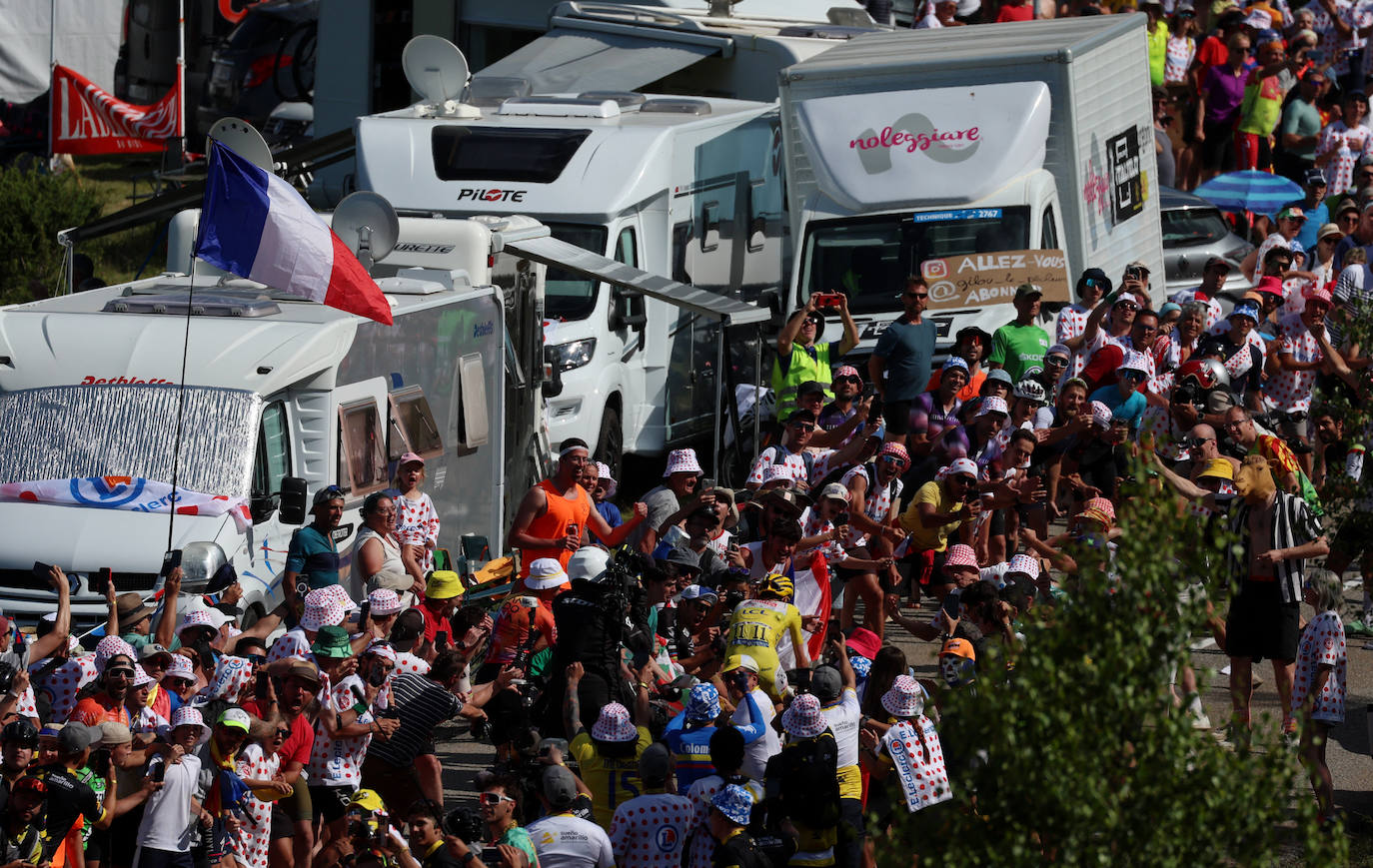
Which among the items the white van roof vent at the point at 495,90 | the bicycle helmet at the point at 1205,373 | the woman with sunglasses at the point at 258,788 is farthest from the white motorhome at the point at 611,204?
the woman with sunglasses at the point at 258,788

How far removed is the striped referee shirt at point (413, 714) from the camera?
30.8 feet

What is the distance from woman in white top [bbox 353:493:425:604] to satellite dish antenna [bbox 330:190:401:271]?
8.96 ft

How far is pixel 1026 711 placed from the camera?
5.46 m

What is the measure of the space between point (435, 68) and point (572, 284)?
2654 millimetres

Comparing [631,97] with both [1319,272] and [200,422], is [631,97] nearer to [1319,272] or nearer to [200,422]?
[1319,272]

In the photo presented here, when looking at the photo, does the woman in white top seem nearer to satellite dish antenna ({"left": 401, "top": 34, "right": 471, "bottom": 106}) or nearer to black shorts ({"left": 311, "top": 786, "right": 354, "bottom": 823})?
black shorts ({"left": 311, "top": 786, "right": 354, "bottom": 823})

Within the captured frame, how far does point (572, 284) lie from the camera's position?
655 inches

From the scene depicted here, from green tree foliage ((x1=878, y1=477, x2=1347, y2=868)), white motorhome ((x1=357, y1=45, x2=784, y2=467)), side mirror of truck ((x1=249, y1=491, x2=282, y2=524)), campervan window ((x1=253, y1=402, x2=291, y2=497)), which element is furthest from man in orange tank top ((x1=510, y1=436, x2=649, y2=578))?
green tree foliage ((x1=878, y1=477, x2=1347, y2=868))

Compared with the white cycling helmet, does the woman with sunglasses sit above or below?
below

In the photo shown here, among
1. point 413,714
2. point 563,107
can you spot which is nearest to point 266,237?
point 413,714

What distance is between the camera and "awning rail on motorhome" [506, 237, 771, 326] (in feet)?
48.9

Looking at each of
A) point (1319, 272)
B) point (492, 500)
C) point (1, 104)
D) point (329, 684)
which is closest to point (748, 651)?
point (329, 684)

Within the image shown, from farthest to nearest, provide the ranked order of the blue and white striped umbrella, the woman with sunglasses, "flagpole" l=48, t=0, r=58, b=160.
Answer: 1. "flagpole" l=48, t=0, r=58, b=160
2. the blue and white striped umbrella
3. the woman with sunglasses

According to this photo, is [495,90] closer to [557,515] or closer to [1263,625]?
[557,515]
